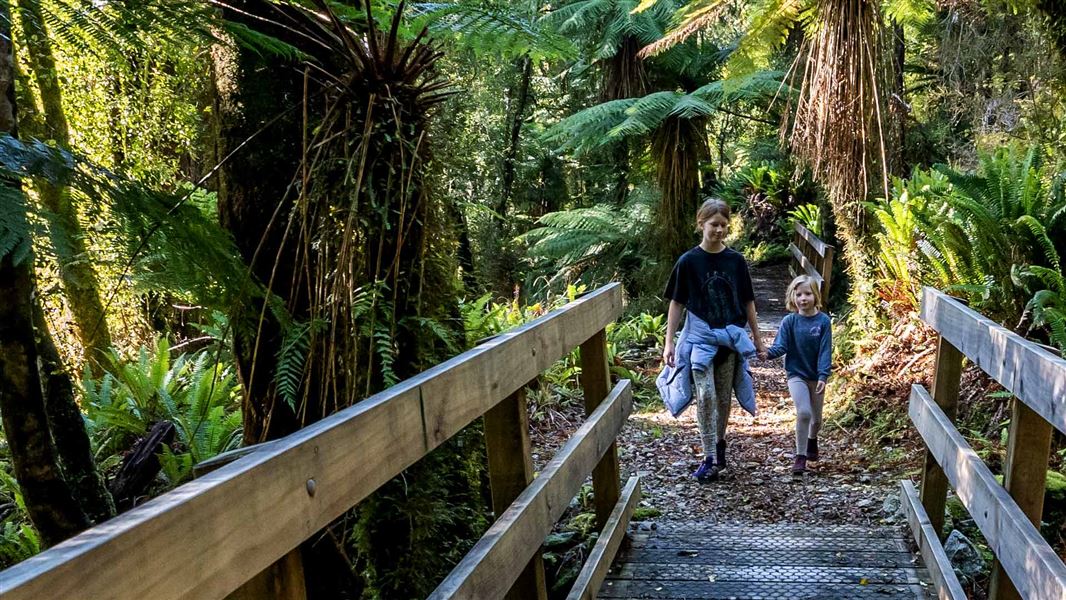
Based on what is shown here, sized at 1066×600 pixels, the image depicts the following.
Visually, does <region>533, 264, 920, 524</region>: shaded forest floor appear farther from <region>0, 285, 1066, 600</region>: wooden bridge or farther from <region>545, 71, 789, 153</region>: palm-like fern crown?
<region>545, 71, 789, 153</region>: palm-like fern crown

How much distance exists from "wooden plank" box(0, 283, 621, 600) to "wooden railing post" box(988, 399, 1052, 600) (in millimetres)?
1663

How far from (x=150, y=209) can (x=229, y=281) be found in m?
0.33

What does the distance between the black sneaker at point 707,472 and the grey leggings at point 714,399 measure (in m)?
0.06

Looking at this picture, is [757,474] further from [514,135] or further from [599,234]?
[514,135]

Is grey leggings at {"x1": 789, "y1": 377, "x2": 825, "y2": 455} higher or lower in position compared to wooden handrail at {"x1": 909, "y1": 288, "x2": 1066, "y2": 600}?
lower

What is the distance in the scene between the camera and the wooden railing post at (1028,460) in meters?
2.71

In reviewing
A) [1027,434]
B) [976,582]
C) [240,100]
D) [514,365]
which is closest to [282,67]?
[240,100]

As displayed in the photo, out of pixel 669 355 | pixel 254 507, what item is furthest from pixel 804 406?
pixel 254 507

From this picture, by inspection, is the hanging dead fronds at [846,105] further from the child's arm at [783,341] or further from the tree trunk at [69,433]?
the tree trunk at [69,433]

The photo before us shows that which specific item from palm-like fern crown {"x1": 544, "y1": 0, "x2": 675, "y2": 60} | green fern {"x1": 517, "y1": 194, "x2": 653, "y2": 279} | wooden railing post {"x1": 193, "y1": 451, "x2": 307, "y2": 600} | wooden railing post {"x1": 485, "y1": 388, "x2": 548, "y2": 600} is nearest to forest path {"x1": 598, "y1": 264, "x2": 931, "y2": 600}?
wooden railing post {"x1": 485, "y1": 388, "x2": 548, "y2": 600}

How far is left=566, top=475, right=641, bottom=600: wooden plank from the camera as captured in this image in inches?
140

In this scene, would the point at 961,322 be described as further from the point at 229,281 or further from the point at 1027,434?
the point at 229,281

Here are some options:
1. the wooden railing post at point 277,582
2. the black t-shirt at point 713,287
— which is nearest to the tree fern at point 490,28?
the wooden railing post at point 277,582

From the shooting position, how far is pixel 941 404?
13.5 feet
